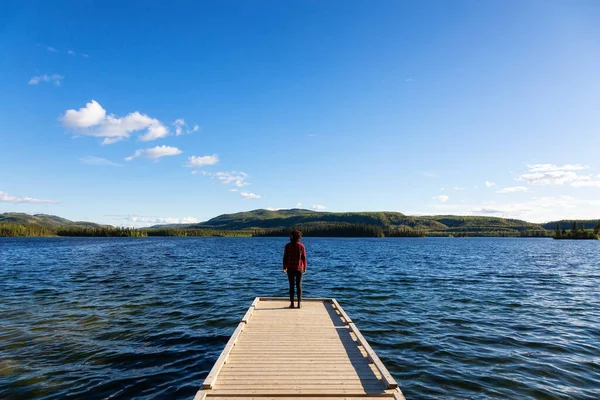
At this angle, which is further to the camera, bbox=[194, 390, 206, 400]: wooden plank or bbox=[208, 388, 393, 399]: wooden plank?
bbox=[208, 388, 393, 399]: wooden plank

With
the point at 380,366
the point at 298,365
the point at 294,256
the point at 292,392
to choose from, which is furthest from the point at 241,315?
the point at 292,392

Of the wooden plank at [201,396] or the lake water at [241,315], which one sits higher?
the wooden plank at [201,396]

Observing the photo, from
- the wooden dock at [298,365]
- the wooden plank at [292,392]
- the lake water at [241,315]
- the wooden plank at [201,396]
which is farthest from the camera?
the lake water at [241,315]

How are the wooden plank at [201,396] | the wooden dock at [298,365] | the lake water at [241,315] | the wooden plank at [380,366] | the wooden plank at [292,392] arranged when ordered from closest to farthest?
the wooden plank at [201,396] < the wooden plank at [292,392] < the wooden dock at [298,365] < the wooden plank at [380,366] < the lake water at [241,315]

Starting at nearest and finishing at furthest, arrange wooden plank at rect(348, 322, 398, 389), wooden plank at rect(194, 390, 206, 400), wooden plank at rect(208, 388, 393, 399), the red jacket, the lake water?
wooden plank at rect(194, 390, 206, 400), wooden plank at rect(208, 388, 393, 399), wooden plank at rect(348, 322, 398, 389), the lake water, the red jacket

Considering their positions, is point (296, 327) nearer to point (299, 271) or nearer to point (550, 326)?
point (299, 271)

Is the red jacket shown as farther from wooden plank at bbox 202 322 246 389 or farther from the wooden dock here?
wooden plank at bbox 202 322 246 389

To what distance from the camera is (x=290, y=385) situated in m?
8.12

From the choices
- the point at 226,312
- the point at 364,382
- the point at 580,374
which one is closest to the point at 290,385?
the point at 364,382

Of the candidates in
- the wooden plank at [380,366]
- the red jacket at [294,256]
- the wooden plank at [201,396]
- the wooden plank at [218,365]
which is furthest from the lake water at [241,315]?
the red jacket at [294,256]

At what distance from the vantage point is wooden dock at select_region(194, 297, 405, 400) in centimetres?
772

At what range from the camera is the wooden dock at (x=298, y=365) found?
7.72m

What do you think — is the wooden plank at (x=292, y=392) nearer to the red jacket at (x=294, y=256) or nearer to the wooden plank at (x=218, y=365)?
the wooden plank at (x=218, y=365)

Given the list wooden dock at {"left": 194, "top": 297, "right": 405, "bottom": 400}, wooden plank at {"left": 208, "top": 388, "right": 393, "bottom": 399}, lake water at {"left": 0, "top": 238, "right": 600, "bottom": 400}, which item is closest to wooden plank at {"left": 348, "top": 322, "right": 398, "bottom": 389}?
wooden dock at {"left": 194, "top": 297, "right": 405, "bottom": 400}
